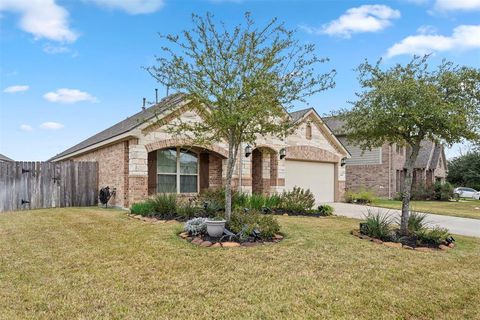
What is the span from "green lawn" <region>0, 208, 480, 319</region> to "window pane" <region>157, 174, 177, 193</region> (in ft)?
18.7

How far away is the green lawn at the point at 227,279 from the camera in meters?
3.83

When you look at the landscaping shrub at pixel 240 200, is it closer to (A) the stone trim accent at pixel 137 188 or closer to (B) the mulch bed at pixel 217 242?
(A) the stone trim accent at pixel 137 188

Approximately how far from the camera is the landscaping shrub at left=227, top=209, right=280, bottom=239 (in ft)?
23.2

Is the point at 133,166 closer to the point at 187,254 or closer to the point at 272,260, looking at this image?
the point at 187,254

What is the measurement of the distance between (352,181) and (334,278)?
863 inches

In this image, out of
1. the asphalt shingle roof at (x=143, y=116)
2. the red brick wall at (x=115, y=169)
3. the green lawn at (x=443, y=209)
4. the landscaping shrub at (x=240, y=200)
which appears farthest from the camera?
the green lawn at (x=443, y=209)

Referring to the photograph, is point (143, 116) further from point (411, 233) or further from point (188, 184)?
point (411, 233)

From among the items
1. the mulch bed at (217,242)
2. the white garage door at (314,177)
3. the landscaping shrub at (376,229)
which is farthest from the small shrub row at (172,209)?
the white garage door at (314,177)

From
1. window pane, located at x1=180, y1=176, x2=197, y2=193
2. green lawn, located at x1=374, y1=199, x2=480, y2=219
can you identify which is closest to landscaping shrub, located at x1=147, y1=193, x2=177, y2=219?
window pane, located at x1=180, y1=176, x2=197, y2=193

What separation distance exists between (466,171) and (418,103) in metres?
36.7

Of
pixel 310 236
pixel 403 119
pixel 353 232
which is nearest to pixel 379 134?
pixel 403 119

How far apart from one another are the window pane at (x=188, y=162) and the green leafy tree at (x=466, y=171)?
3489 cm

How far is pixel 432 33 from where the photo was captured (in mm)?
10703

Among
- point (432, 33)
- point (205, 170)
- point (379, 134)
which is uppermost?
point (432, 33)
